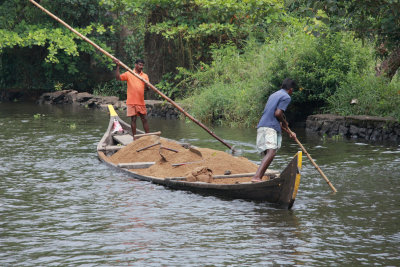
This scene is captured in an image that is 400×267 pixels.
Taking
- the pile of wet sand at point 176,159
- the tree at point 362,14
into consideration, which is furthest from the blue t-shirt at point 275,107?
the tree at point 362,14

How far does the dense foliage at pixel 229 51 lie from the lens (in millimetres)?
16734

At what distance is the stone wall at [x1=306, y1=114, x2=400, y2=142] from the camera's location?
15.9 m

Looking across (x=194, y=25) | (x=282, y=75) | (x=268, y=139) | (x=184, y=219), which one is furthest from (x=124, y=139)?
(x=194, y=25)

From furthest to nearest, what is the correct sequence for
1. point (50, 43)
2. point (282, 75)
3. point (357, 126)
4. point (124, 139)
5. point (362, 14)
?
point (50, 43)
point (282, 75)
point (357, 126)
point (124, 139)
point (362, 14)

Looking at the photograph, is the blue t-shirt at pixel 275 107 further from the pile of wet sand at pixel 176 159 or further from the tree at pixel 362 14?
the tree at pixel 362 14

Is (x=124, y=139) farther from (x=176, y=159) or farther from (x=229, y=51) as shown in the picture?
(x=229, y=51)

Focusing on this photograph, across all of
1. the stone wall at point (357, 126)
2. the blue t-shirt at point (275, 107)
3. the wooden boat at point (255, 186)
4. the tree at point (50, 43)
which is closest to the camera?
the wooden boat at point (255, 186)

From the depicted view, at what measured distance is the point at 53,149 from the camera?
15.0m

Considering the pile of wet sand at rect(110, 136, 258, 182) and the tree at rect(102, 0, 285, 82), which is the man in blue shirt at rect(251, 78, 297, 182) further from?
the tree at rect(102, 0, 285, 82)

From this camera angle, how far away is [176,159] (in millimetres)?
11375

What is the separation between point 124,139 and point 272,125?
18.5 feet

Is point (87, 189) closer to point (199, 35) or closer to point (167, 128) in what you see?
point (167, 128)

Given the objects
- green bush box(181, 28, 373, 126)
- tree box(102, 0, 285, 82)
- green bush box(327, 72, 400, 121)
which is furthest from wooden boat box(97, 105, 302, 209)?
tree box(102, 0, 285, 82)

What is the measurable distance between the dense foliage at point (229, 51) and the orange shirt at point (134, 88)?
3.74 meters
